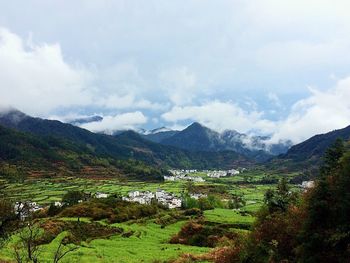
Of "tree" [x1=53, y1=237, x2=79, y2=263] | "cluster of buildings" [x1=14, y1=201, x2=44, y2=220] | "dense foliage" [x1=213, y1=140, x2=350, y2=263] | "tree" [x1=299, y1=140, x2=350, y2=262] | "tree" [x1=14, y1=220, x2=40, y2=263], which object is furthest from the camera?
"cluster of buildings" [x1=14, y1=201, x2=44, y2=220]

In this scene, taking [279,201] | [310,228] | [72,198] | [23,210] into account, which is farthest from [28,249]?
[72,198]

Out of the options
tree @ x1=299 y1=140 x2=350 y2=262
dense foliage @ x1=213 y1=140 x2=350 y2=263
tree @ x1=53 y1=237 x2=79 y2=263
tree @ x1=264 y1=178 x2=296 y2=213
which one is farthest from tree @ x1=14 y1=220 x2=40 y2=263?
tree @ x1=264 y1=178 x2=296 y2=213

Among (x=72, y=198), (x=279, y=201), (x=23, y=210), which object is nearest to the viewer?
(x=279, y=201)

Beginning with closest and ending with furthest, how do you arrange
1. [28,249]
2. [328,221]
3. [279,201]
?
[28,249]
[328,221]
[279,201]

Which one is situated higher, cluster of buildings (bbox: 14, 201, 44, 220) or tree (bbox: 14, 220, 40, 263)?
cluster of buildings (bbox: 14, 201, 44, 220)

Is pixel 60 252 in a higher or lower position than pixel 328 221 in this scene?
lower

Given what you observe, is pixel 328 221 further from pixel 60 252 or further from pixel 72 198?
pixel 72 198

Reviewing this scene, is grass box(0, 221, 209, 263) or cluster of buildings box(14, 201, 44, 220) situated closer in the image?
cluster of buildings box(14, 201, 44, 220)

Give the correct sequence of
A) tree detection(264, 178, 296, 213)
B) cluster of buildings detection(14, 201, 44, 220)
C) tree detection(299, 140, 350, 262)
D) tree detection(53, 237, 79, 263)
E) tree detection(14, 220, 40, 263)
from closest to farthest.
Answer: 1. tree detection(53, 237, 79, 263)
2. tree detection(14, 220, 40, 263)
3. tree detection(299, 140, 350, 262)
4. cluster of buildings detection(14, 201, 44, 220)
5. tree detection(264, 178, 296, 213)

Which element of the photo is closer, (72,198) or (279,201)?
(279,201)

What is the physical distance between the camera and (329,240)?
36469 millimetres

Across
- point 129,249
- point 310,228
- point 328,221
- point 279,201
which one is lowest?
point 129,249

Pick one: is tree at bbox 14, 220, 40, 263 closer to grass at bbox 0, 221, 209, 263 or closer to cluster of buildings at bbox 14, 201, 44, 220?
grass at bbox 0, 221, 209, 263

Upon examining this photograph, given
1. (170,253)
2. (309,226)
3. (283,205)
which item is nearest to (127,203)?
(170,253)
